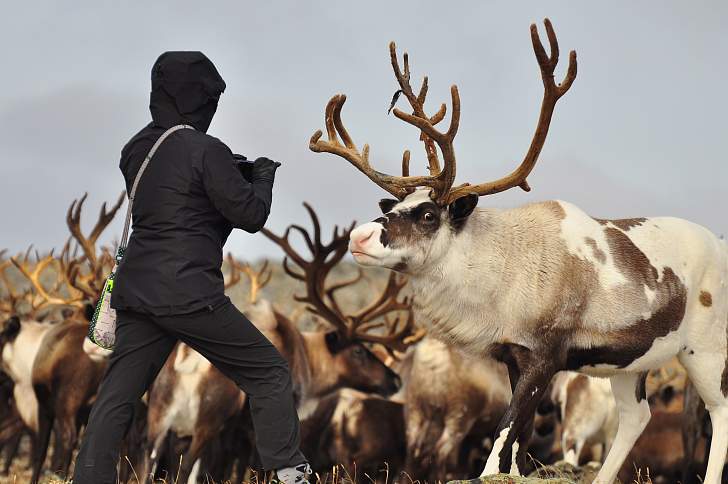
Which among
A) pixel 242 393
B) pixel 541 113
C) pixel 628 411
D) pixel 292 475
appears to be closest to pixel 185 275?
pixel 292 475

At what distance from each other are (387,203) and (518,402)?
4.74 ft

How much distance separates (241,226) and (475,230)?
1.98 meters

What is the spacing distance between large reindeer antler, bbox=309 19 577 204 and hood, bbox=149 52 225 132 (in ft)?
5.65

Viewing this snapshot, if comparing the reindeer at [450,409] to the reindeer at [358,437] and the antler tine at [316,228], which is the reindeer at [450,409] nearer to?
the reindeer at [358,437]

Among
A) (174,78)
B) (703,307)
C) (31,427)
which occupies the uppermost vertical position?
(174,78)

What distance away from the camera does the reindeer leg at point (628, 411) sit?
712cm

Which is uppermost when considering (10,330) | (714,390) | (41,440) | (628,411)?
(714,390)

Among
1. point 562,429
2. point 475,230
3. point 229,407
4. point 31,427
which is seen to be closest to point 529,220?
point 475,230

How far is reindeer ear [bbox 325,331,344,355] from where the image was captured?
41.2 feet

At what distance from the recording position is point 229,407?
10.5m

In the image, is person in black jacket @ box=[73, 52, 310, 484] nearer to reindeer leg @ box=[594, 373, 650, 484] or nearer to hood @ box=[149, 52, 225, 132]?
hood @ box=[149, 52, 225, 132]

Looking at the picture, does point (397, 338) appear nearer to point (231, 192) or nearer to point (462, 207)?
point (462, 207)

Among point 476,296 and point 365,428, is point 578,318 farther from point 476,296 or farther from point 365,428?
point 365,428

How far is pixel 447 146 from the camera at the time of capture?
652 cm
